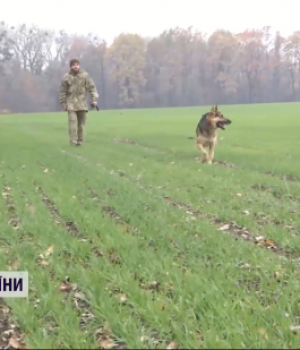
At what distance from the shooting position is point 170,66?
94.9 meters

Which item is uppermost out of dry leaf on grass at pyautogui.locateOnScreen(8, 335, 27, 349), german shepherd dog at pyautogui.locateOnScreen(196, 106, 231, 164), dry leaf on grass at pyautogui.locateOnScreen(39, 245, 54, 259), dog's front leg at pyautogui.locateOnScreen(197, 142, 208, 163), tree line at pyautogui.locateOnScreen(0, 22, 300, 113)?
tree line at pyautogui.locateOnScreen(0, 22, 300, 113)

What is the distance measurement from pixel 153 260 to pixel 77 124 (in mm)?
11512

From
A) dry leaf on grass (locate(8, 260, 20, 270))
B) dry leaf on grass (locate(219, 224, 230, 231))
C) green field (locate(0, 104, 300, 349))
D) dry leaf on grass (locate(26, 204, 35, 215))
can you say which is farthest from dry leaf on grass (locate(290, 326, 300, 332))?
dry leaf on grass (locate(26, 204, 35, 215))

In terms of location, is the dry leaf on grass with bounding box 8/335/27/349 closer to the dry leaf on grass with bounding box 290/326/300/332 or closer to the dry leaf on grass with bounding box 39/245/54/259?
the dry leaf on grass with bounding box 39/245/54/259

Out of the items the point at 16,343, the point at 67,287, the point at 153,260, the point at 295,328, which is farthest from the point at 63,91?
the point at 295,328

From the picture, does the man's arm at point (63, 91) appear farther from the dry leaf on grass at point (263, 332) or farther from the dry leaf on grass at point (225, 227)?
the dry leaf on grass at point (263, 332)

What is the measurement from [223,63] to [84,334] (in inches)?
3712

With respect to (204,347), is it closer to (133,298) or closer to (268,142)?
(133,298)

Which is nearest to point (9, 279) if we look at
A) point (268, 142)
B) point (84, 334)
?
point (84, 334)

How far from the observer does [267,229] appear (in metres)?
5.24

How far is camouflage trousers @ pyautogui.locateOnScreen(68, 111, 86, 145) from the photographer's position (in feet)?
48.6

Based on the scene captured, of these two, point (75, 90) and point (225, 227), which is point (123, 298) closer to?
point (225, 227)

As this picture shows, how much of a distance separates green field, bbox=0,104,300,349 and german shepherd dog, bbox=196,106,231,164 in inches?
107

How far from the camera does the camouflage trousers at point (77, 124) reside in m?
14.8
